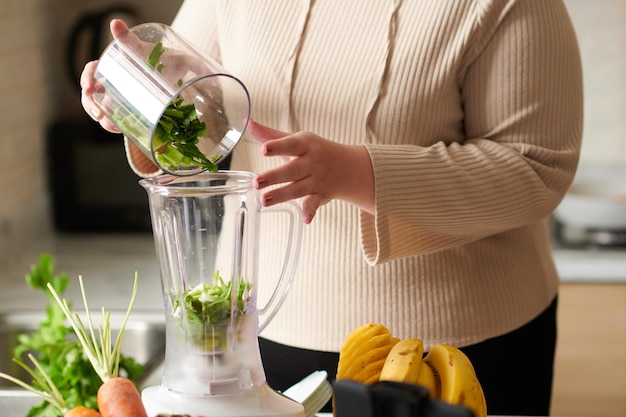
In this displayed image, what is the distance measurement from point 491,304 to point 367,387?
2.00ft

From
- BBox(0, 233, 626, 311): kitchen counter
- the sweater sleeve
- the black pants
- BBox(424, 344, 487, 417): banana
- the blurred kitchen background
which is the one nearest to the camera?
BBox(424, 344, 487, 417): banana

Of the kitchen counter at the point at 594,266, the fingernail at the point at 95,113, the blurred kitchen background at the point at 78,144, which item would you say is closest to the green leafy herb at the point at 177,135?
the fingernail at the point at 95,113

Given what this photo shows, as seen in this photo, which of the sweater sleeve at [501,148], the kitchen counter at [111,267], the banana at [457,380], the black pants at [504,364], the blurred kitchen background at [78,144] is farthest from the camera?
the blurred kitchen background at [78,144]

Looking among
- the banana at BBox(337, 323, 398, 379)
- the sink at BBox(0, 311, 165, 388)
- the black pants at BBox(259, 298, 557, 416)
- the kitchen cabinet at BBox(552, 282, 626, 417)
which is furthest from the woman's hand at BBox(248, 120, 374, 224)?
the kitchen cabinet at BBox(552, 282, 626, 417)

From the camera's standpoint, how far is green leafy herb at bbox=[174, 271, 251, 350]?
2.66 feet

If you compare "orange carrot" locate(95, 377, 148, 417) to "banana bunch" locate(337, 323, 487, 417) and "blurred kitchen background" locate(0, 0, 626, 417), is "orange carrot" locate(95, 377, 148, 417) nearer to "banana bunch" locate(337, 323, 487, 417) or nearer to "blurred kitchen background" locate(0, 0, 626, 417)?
"banana bunch" locate(337, 323, 487, 417)

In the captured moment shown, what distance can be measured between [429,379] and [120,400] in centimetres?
28

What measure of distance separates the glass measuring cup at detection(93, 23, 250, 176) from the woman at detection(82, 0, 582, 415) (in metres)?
0.19

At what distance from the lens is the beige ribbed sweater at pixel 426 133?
1.06m

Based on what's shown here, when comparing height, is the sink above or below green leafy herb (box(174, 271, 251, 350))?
below

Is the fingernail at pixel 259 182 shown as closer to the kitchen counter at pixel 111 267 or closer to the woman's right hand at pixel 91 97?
the woman's right hand at pixel 91 97

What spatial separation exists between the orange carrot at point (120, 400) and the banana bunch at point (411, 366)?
0.19 meters

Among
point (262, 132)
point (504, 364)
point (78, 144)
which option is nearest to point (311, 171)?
point (262, 132)

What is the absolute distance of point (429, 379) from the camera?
79 cm
